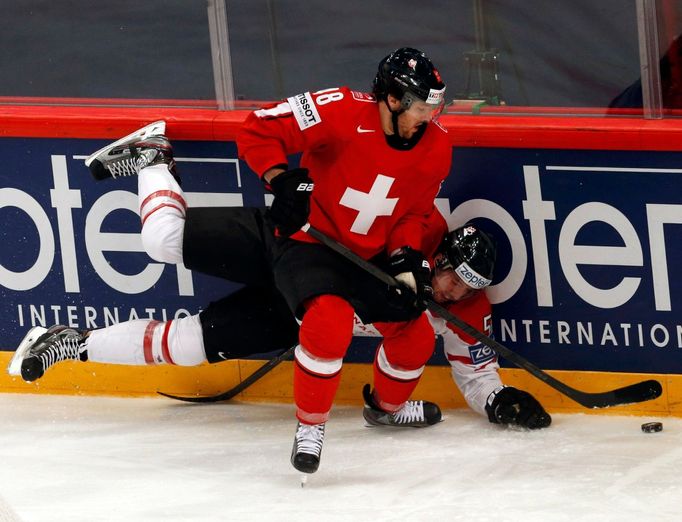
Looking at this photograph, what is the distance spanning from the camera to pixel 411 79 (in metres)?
3.77

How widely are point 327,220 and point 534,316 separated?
0.72m

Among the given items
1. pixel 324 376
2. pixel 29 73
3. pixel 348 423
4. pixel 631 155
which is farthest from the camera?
pixel 29 73

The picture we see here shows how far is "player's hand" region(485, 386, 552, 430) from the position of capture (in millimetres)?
4102

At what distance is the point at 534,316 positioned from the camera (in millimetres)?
4246

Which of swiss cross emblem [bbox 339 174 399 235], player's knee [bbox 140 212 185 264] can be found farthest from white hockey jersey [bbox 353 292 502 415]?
player's knee [bbox 140 212 185 264]

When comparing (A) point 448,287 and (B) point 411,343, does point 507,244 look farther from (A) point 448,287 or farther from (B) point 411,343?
(B) point 411,343

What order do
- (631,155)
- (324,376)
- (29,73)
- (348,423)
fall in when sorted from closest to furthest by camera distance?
(324,376)
(631,155)
(348,423)
(29,73)

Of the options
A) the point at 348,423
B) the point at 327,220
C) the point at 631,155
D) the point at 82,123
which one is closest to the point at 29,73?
the point at 82,123

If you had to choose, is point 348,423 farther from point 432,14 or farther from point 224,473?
point 432,14

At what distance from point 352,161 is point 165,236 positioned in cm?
62

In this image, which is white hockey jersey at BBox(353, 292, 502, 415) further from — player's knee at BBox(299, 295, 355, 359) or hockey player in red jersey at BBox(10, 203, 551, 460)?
player's knee at BBox(299, 295, 355, 359)

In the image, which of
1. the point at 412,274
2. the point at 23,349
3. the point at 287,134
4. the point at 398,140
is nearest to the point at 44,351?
the point at 23,349

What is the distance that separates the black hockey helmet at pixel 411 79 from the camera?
149 inches

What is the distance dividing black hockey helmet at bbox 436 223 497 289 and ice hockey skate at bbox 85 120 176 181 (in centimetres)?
87
